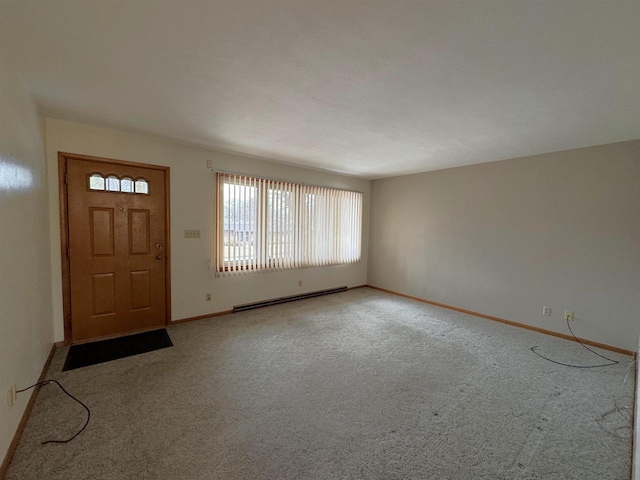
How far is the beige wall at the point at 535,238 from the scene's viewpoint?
10.1 feet

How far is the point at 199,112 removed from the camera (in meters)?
2.50

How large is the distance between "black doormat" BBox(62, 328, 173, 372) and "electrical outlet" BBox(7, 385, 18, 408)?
93 centimetres

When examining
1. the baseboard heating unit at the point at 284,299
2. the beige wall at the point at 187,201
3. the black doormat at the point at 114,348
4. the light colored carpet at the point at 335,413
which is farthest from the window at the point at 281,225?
the light colored carpet at the point at 335,413

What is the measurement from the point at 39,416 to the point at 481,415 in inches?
126

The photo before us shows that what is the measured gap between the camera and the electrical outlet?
5.02 feet

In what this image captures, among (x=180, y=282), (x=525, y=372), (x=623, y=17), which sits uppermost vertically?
(x=623, y=17)

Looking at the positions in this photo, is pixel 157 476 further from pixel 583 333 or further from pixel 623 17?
pixel 583 333

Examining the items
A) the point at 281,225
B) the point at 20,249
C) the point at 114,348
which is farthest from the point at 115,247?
the point at 281,225

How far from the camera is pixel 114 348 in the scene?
2857 mm

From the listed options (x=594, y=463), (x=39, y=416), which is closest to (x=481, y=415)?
(x=594, y=463)

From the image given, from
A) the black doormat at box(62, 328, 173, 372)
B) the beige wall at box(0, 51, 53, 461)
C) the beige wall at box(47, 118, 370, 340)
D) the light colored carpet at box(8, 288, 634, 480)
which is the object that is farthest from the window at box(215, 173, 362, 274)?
the beige wall at box(0, 51, 53, 461)

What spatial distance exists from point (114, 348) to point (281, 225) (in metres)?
2.67

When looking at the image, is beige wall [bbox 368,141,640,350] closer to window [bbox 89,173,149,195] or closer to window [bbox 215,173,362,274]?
window [bbox 215,173,362,274]

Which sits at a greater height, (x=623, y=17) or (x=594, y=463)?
(x=623, y=17)
